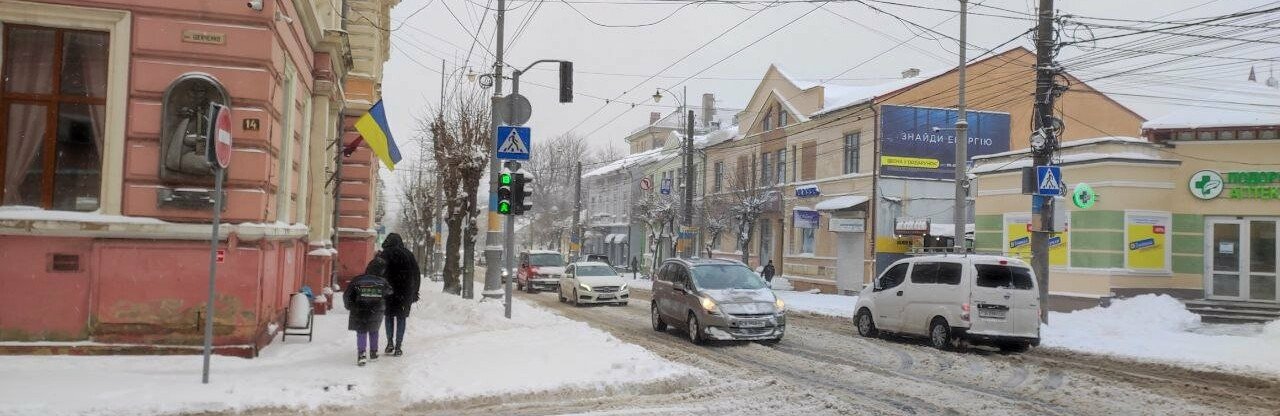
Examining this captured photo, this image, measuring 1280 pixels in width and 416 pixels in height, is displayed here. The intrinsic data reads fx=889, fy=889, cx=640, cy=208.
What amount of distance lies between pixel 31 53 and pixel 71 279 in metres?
2.49

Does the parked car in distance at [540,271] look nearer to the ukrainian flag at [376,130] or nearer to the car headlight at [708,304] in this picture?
the ukrainian flag at [376,130]

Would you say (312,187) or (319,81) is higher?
(319,81)

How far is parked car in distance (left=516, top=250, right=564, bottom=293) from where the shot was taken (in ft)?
114

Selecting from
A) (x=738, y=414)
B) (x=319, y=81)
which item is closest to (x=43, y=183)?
(x=319, y=81)

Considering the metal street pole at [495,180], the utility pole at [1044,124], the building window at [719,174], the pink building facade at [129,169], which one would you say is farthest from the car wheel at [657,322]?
the building window at [719,174]

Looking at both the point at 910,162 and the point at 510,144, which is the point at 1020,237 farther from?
the point at 510,144

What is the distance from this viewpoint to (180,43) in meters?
9.73

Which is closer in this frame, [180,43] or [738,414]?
[738,414]

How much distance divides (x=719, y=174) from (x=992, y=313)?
107 feet

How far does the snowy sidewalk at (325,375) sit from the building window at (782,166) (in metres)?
28.9

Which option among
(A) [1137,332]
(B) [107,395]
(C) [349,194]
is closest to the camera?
(B) [107,395]

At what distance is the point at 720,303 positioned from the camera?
1510cm

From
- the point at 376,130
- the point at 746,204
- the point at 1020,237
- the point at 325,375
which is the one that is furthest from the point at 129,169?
the point at 746,204

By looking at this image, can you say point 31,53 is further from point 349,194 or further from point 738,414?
point 349,194
